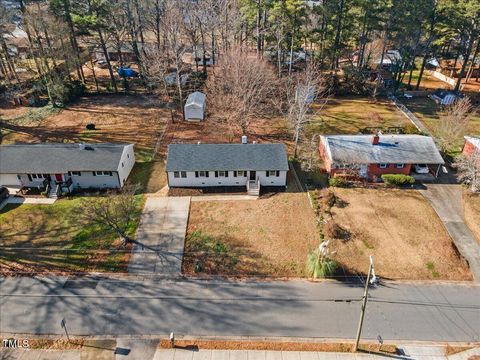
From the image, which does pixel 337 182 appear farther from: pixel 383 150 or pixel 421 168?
pixel 421 168

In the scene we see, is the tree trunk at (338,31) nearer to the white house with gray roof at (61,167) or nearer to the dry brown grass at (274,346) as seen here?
the white house with gray roof at (61,167)

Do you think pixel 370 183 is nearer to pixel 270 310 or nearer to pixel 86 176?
pixel 270 310

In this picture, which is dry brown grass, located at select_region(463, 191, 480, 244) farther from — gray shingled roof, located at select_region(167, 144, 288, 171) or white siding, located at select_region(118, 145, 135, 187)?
white siding, located at select_region(118, 145, 135, 187)

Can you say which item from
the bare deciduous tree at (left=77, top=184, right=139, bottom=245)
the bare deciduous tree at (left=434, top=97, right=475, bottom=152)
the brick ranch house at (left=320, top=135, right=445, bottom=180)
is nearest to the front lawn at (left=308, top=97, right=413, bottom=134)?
the bare deciduous tree at (left=434, top=97, right=475, bottom=152)

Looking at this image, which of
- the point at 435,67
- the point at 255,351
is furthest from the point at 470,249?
the point at 435,67

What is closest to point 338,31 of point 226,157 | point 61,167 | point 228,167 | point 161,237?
point 226,157

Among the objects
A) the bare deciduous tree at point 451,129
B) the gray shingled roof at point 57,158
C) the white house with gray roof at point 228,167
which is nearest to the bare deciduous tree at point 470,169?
the bare deciduous tree at point 451,129
